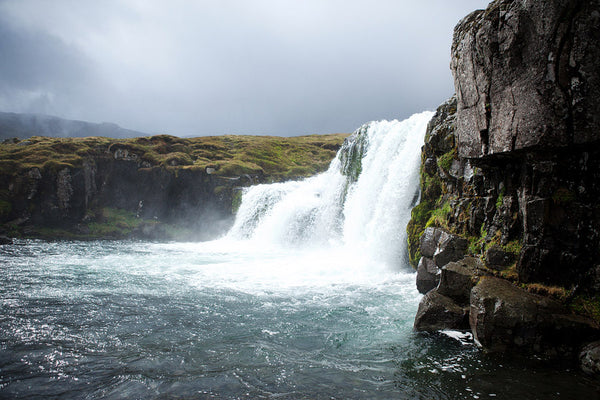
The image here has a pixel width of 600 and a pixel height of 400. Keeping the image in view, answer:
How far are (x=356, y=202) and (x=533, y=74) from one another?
1730 cm

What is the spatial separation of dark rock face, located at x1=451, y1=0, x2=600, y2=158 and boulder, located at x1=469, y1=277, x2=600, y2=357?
4323mm

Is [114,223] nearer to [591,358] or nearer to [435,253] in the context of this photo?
[435,253]

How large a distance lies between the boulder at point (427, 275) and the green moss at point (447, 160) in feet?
13.9

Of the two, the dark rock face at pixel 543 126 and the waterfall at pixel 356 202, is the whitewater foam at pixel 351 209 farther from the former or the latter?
the dark rock face at pixel 543 126

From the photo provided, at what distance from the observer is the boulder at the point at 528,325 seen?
328 inches

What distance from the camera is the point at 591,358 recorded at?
25.4 ft

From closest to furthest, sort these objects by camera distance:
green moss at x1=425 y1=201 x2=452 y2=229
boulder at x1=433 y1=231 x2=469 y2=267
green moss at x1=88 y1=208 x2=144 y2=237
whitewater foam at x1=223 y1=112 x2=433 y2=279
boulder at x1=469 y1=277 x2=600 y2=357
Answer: boulder at x1=469 y1=277 x2=600 y2=357
boulder at x1=433 y1=231 x2=469 y2=267
green moss at x1=425 y1=201 x2=452 y2=229
whitewater foam at x1=223 y1=112 x2=433 y2=279
green moss at x1=88 y1=208 x2=144 y2=237

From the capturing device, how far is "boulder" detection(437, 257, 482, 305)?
35.7ft

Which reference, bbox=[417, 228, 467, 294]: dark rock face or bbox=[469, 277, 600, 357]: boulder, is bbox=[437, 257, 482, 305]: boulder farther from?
bbox=[469, 277, 600, 357]: boulder

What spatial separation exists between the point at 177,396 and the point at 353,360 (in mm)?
4411

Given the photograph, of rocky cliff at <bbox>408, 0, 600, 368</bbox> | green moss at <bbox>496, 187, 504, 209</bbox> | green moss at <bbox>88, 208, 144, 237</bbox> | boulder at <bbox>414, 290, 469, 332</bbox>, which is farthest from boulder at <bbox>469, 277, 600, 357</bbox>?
green moss at <bbox>88, 208, 144, 237</bbox>

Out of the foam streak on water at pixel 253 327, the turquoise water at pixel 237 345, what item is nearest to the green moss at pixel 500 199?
the foam streak on water at pixel 253 327

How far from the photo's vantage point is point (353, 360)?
8828 mm

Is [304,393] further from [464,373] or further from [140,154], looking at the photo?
[140,154]
